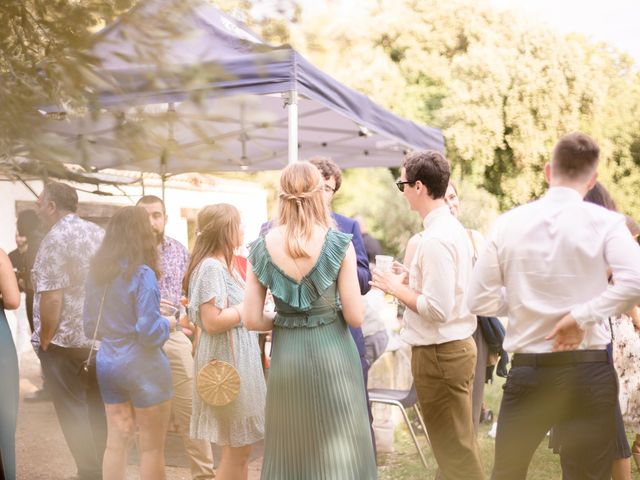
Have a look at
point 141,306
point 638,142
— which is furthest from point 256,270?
point 638,142

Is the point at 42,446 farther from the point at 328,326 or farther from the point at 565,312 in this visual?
the point at 565,312

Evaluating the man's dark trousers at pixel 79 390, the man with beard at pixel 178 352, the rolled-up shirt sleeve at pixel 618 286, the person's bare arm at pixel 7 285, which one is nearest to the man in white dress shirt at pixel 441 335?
the rolled-up shirt sleeve at pixel 618 286

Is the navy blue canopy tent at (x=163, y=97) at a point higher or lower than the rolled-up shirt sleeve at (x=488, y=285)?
higher

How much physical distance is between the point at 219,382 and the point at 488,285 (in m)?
1.49

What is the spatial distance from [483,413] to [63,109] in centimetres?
566

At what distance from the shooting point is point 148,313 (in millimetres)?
3607

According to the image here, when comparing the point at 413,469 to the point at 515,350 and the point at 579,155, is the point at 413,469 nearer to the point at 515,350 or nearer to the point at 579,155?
the point at 515,350

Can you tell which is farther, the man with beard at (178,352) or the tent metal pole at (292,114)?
the tent metal pole at (292,114)

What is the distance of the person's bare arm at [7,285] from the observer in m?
3.42

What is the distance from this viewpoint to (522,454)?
2799 millimetres

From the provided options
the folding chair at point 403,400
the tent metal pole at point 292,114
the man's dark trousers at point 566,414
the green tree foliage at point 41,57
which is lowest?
the folding chair at point 403,400

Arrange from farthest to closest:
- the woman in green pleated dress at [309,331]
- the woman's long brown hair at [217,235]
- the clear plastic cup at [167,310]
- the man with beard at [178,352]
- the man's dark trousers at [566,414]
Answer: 1. the clear plastic cup at [167,310]
2. the man with beard at [178,352]
3. the woman's long brown hair at [217,235]
4. the woman in green pleated dress at [309,331]
5. the man's dark trousers at [566,414]

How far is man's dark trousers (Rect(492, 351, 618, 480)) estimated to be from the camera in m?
2.67

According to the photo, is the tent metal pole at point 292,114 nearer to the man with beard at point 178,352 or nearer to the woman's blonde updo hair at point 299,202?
the man with beard at point 178,352
